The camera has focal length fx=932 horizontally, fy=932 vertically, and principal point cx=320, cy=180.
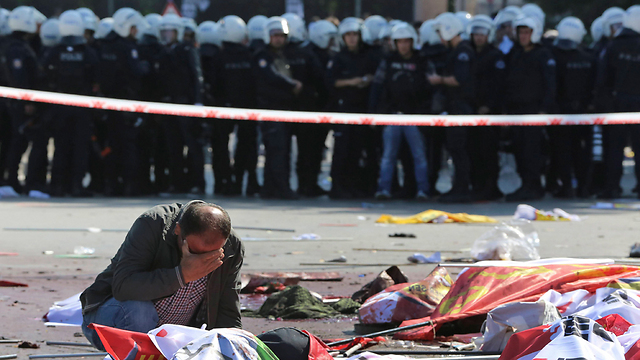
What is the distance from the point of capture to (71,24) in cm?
1234

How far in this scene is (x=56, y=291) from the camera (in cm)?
614

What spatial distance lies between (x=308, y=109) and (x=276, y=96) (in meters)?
0.55

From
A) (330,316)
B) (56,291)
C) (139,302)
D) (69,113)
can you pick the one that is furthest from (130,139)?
(139,302)

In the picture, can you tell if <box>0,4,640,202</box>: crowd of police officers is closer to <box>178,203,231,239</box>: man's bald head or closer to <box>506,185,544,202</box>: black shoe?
<box>506,185,544,202</box>: black shoe

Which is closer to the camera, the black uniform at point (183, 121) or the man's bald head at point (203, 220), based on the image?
the man's bald head at point (203, 220)

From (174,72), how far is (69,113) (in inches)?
60.0

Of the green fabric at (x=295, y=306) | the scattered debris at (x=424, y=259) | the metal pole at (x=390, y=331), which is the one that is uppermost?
the metal pole at (x=390, y=331)

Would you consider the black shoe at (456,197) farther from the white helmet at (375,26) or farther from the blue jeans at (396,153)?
the white helmet at (375,26)

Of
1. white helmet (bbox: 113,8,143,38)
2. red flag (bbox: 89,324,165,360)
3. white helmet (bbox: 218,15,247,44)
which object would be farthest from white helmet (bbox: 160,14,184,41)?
red flag (bbox: 89,324,165,360)

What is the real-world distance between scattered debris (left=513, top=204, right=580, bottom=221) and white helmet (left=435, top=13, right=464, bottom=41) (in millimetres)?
2984

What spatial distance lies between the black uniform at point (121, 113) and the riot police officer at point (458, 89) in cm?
399

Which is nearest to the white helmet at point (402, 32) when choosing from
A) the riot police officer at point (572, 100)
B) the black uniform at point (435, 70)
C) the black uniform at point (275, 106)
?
the black uniform at point (435, 70)

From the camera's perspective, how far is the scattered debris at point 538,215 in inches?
390

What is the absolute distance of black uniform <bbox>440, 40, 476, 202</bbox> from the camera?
11.8 m
